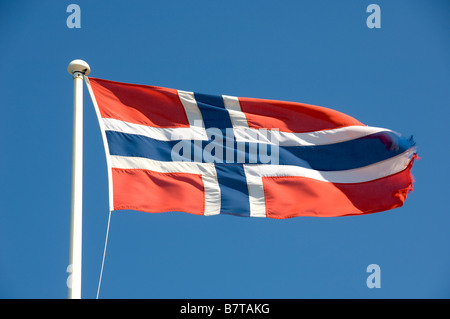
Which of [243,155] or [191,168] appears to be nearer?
[191,168]

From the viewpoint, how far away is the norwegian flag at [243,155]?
14148mm

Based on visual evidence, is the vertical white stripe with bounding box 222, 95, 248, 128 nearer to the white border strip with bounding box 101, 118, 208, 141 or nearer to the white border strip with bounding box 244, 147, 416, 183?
the white border strip with bounding box 101, 118, 208, 141

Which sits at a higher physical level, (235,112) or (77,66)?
(235,112)

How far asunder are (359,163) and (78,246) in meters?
6.42

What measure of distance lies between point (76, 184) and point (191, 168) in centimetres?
309

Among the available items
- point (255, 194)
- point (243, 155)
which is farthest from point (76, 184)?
point (243, 155)

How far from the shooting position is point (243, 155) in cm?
1541

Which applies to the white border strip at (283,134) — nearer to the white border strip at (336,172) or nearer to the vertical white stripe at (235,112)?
the vertical white stripe at (235,112)

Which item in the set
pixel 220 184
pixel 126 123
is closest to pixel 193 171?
pixel 220 184

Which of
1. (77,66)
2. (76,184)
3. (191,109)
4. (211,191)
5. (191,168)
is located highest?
(191,109)

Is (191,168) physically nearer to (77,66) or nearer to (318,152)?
(318,152)

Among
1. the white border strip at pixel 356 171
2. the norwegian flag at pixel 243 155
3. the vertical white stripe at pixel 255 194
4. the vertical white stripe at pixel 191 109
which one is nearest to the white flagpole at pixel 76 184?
the norwegian flag at pixel 243 155

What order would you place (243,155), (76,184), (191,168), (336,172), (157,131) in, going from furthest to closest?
(336,172) → (243,155) → (157,131) → (191,168) → (76,184)

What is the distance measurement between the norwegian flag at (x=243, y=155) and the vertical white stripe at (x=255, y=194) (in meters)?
0.02
